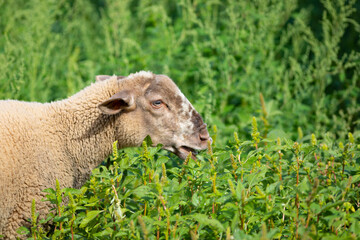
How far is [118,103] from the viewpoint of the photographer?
144 inches

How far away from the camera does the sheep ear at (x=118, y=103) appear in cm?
357

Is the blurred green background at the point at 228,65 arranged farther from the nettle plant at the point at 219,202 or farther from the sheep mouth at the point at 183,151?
the nettle plant at the point at 219,202

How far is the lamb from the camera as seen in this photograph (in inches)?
137

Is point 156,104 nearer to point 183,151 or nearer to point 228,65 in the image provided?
point 183,151

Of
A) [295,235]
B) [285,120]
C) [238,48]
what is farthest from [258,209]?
[238,48]

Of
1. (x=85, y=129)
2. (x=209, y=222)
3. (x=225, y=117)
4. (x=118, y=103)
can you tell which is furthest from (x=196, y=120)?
(x=225, y=117)

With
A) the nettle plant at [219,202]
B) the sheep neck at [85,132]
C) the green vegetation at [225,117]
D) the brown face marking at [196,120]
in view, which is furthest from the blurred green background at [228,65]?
the nettle plant at [219,202]

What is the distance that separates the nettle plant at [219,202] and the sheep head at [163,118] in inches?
20.3

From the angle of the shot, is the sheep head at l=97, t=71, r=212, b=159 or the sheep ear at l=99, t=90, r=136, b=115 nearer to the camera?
the sheep ear at l=99, t=90, r=136, b=115

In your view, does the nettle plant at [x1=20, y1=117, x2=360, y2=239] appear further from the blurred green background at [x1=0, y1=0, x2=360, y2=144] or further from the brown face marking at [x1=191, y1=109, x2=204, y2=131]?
the blurred green background at [x1=0, y1=0, x2=360, y2=144]

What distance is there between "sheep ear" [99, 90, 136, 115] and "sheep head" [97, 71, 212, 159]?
0.05m

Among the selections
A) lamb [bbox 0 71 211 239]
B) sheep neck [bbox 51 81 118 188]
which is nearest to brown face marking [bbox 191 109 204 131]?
lamb [bbox 0 71 211 239]

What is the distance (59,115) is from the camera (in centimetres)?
377

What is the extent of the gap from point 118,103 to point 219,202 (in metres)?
1.29
